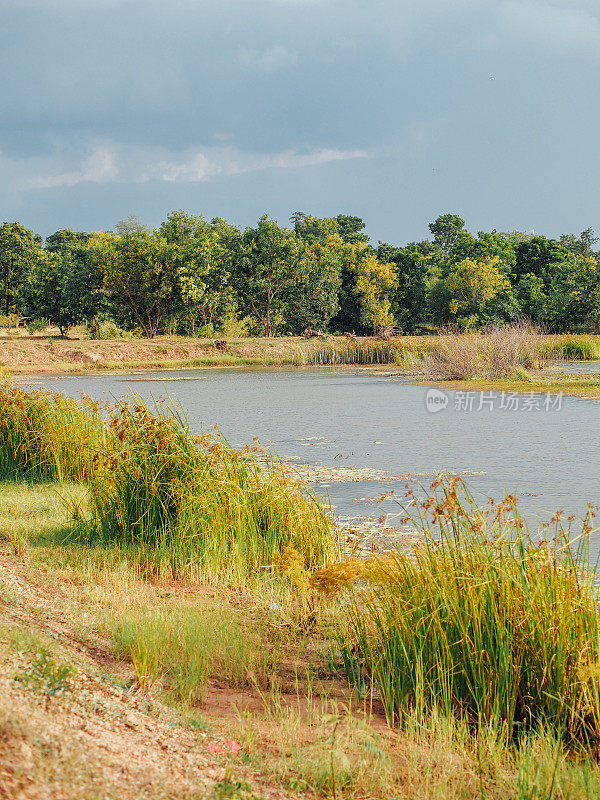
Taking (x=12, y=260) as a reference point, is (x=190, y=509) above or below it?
below

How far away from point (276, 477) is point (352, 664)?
Answer: 264 cm

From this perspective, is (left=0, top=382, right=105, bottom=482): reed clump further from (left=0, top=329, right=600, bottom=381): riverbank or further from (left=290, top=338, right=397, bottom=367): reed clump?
(left=290, top=338, right=397, bottom=367): reed clump

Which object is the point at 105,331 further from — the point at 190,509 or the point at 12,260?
the point at 190,509

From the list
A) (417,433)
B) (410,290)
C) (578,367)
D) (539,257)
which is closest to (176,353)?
(578,367)

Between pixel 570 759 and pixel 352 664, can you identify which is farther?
pixel 352 664

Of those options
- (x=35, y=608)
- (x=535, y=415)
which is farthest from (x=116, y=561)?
(x=535, y=415)

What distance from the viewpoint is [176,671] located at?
4.17 meters

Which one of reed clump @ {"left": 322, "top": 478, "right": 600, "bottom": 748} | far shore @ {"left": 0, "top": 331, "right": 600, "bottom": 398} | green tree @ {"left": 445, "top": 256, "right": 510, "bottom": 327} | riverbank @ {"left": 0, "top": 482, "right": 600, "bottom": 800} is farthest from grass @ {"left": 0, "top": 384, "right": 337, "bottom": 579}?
green tree @ {"left": 445, "top": 256, "right": 510, "bottom": 327}

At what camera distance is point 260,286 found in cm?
5619

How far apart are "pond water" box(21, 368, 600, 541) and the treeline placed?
84.0ft

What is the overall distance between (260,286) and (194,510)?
50.5m

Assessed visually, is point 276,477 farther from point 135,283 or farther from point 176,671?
point 135,283

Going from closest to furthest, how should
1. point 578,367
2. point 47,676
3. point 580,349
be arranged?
point 47,676, point 578,367, point 580,349

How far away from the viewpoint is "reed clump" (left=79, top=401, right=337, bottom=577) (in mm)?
6316
